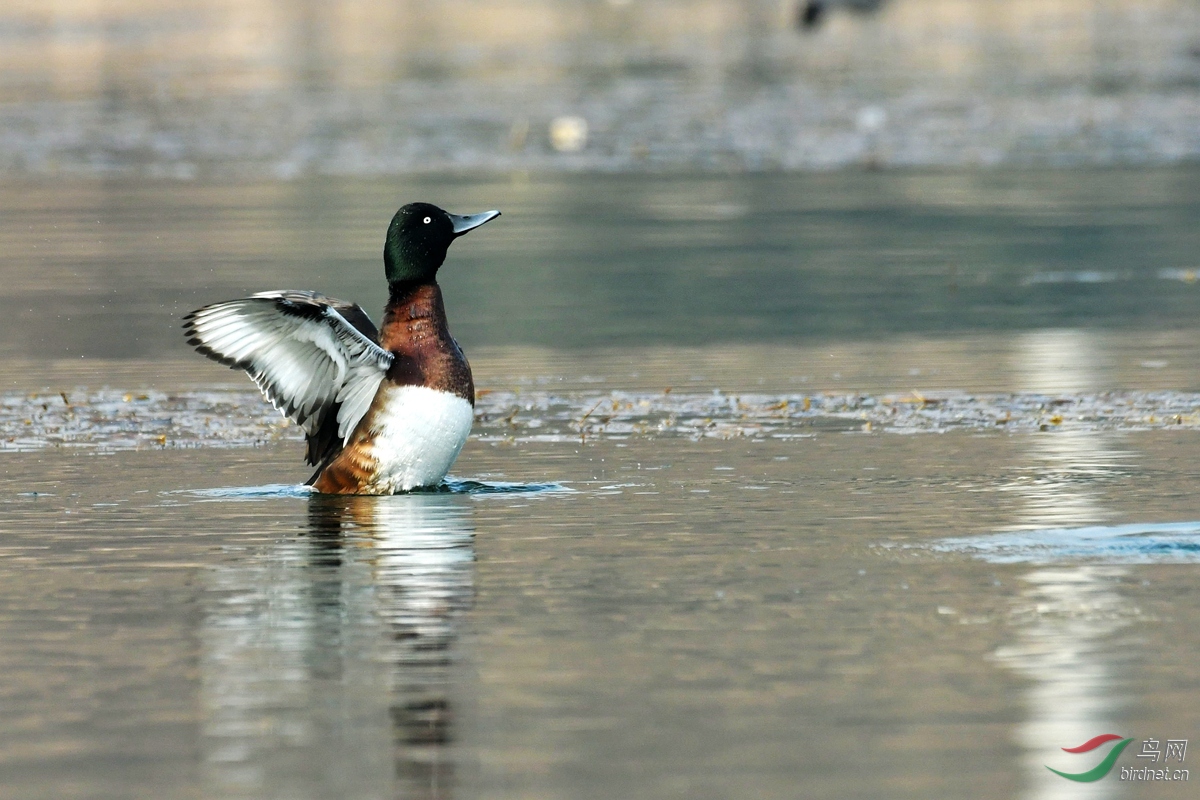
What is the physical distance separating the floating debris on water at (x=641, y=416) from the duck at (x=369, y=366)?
1.54 metres

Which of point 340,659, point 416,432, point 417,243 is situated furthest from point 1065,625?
point 417,243

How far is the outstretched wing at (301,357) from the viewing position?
1006 centimetres

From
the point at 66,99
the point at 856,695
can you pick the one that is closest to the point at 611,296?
the point at 856,695

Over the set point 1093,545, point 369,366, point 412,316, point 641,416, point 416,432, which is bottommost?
point 641,416

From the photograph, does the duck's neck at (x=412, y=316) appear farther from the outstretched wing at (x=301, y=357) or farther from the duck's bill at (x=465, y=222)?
the duck's bill at (x=465, y=222)

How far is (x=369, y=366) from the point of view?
1007 centimetres

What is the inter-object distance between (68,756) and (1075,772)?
7.63 feet

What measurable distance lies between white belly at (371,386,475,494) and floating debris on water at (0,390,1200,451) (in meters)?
1.61

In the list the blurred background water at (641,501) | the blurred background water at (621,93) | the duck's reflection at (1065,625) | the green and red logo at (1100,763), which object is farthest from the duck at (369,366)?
the blurred background water at (621,93)

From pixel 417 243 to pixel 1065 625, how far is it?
3898 millimetres

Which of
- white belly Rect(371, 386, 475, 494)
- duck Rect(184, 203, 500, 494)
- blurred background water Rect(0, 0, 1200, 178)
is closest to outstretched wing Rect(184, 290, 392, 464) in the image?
duck Rect(184, 203, 500, 494)

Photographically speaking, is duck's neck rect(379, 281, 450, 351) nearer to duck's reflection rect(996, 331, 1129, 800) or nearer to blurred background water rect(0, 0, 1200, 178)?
duck's reflection rect(996, 331, 1129, 800)

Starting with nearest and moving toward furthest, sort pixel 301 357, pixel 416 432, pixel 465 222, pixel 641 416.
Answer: pixel 416 432 → pixel 301 357 → pixel 465 222 → pixel 641 416

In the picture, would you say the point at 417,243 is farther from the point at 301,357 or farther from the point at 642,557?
the point at 642,557
